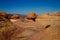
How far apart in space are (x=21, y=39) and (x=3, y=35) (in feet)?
4.57

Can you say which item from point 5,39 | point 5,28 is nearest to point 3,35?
point 5,39

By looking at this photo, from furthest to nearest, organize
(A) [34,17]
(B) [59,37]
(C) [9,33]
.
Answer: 1. (A) [34,17]
2. (C) [9,33]
3. (B) [59,37]

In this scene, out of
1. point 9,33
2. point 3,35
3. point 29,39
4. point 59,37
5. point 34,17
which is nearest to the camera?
point 59,37

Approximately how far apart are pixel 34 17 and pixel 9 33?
76.6ft

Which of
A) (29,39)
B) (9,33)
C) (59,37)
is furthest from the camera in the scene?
(9,33)

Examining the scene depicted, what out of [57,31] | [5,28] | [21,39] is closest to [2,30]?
[5,28]

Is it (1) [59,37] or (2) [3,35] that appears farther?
(2) [3,35]

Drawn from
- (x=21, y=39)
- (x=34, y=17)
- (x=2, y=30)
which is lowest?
(x=34, y=17)

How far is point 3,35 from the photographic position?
29.5ft

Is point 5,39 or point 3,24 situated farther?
point 3,24

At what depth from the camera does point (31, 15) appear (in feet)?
108

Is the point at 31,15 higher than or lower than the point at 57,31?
lower

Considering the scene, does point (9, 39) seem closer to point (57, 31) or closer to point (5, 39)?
point (5, 39)

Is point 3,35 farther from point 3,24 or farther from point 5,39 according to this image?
point 3,24
